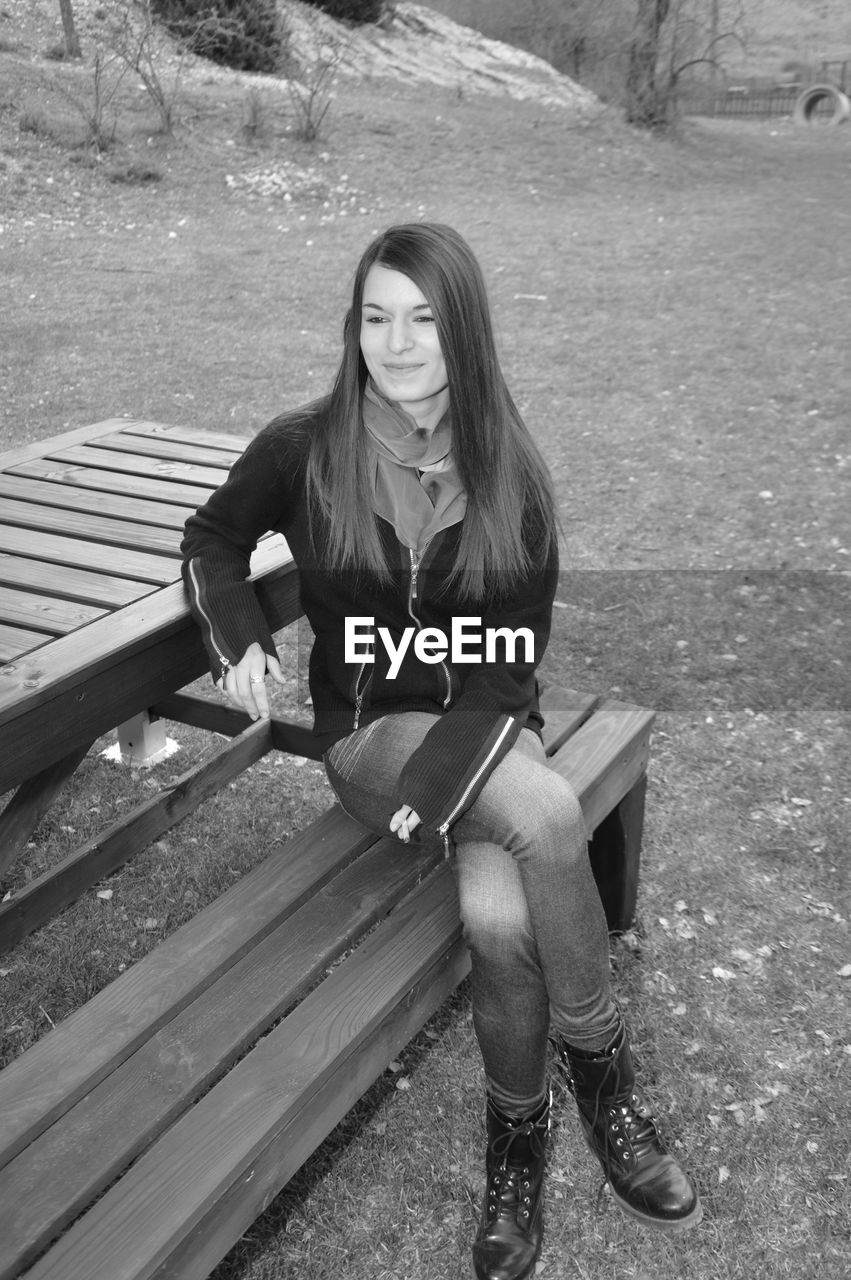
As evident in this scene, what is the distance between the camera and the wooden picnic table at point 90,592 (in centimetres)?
198

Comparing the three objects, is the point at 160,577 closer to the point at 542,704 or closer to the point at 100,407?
A: the point at 542,704

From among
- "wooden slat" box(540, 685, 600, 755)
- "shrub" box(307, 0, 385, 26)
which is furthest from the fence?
"wooden slat" box(540, 685, 600, 755)

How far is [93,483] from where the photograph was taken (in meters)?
2.77

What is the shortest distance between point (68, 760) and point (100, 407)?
13.3ft

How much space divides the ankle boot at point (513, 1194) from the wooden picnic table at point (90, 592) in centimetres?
95

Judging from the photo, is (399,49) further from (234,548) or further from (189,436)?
(234,548)

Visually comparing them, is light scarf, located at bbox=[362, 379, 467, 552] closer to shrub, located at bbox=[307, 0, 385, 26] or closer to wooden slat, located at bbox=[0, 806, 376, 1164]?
wooden slat, located at bbox=[0, 806, 376, 1164]

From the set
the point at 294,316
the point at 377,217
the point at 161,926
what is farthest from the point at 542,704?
the point at 377,217

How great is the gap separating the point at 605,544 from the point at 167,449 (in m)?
2.23

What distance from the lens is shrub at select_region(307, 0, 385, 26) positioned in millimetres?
18000

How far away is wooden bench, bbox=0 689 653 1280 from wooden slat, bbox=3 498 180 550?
2.11ft

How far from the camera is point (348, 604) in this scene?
2.24m

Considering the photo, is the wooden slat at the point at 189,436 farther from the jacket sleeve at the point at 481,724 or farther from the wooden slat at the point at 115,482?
the jacket sleeve at the point at 481,724

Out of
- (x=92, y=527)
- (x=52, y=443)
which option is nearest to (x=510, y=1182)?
(x=92, y=527)
